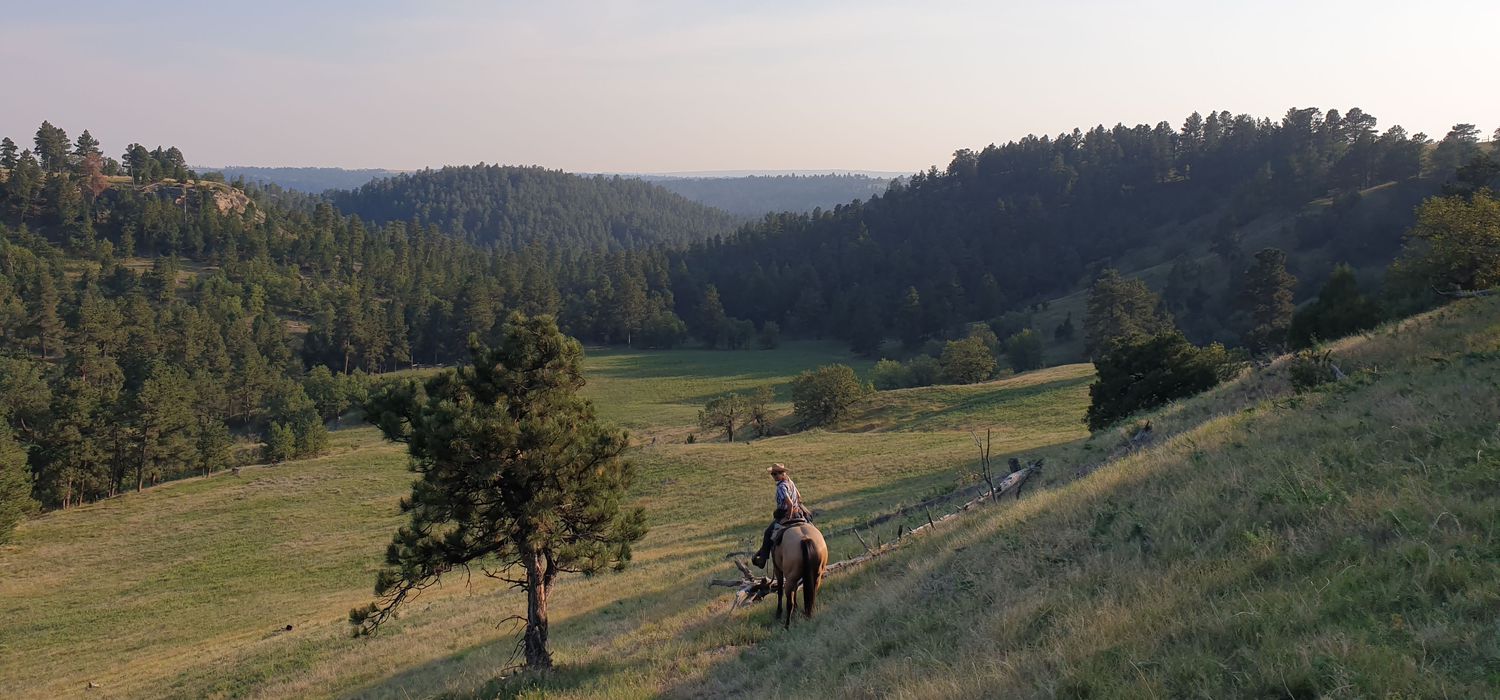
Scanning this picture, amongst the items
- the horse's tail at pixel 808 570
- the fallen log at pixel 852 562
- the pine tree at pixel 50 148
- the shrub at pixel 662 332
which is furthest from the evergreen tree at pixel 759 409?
the pine tree at pixel 50 148

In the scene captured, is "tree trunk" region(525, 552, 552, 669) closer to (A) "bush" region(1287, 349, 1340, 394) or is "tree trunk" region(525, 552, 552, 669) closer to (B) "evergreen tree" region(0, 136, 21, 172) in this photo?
(A) "bush" region(1287, 349, 1340, 394)

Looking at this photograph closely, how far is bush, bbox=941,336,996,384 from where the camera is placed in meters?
75.3

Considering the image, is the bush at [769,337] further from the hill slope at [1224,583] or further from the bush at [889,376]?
the hill slope at [1224,583]

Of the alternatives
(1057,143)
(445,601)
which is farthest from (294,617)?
(1057,143)

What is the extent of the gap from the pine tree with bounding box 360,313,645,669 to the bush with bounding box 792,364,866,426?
158 feet

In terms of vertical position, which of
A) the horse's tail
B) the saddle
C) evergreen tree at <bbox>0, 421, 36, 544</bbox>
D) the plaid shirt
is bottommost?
evergreen tree at <bbox>0, 421, 36, 544</bbox>

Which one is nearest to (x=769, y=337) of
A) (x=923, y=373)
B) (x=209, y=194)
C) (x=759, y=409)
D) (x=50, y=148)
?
(x=923, y=373)

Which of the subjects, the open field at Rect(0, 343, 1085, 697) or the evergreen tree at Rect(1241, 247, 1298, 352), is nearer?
the open field at Rect(0, 343, 1085, 697)

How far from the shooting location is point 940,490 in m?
25.9

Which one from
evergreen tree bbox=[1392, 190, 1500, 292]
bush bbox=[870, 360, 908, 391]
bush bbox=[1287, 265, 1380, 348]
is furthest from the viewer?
bush bbox=[870, 360, 908, 391]

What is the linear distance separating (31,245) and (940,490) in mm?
177787

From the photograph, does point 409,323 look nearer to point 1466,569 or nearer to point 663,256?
point 663,256

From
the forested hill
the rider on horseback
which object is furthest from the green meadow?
the forested hill

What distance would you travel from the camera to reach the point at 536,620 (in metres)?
13.8
